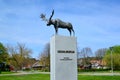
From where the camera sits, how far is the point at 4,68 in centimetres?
8506

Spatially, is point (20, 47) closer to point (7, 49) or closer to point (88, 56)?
point (7, 49)

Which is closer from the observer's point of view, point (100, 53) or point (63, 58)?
point (63, 58)

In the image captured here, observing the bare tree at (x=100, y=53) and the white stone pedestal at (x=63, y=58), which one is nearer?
the white stone pedestal at (x=63, y=58)

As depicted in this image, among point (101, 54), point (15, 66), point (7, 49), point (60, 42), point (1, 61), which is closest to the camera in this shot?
point (60, 42)

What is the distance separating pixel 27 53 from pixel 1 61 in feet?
31.9

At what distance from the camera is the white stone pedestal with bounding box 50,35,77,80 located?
58.0 ft

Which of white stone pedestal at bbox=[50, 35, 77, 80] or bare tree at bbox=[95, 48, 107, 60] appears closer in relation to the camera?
white stone pedestal at bbox=[50, 35, 77, 80]

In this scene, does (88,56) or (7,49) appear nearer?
(7,49)

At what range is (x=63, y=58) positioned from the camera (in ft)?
58.7

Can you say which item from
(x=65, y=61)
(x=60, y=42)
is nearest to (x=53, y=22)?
(x=60, y=42)

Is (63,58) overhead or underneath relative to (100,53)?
underneath

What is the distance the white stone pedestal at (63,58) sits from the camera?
17688 millimetres

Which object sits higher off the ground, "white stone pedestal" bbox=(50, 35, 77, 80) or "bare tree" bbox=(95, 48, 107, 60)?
"bare tree" bbox=(95, 48, 107, 60)

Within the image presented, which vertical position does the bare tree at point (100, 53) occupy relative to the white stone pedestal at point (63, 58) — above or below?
above
